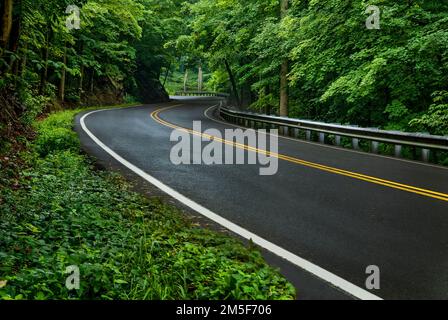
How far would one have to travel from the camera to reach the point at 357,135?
14961 millimetres

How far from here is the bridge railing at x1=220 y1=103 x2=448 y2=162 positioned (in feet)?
40.3

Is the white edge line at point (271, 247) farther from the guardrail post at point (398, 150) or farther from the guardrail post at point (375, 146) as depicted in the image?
the guardrail post at point (375, 146)

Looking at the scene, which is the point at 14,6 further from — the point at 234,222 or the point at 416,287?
the point at 416,287

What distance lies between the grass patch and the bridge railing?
8475mm

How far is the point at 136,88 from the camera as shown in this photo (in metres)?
48.5

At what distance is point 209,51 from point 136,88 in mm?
21825

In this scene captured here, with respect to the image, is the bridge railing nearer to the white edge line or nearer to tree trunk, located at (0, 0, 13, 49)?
the white edge line

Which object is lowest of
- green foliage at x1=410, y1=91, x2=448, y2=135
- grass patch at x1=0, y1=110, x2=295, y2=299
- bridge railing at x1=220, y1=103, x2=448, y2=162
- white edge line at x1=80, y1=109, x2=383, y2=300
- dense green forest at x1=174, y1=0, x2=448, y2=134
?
white edge line at x1=80, y1=109, x2=383, y2=300
